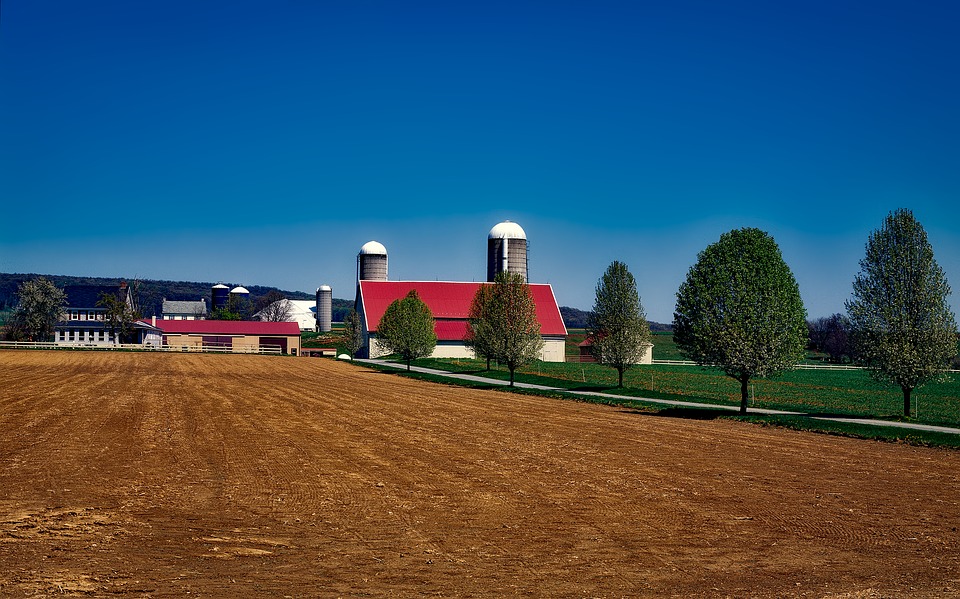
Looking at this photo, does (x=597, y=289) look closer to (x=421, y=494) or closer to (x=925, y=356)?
(x=925, y=356)

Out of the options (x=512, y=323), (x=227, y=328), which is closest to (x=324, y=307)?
(x=227, y=328)

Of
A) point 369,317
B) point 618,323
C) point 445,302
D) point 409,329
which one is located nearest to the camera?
point 618,323

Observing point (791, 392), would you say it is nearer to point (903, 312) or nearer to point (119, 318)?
point (903, 312)

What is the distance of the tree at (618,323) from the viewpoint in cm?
5088

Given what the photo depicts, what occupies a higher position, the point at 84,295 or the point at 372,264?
the point at 372,264

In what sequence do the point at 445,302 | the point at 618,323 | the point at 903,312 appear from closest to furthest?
the point at 903,312 < the point at 618,323 < the point at 445,302

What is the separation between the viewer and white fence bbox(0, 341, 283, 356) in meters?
106

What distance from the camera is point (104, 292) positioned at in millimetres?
123812

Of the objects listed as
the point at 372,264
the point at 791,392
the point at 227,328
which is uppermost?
the point at 372,264

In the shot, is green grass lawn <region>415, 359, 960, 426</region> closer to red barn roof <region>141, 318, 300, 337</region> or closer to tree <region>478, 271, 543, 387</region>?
tree <region>478, 271, 543, 387</region>

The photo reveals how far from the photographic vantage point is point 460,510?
15688 millimetres

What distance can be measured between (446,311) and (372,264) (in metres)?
19.0

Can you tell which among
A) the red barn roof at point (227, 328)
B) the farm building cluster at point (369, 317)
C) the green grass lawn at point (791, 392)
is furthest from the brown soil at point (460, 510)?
the red barn roof at point (227, 328)

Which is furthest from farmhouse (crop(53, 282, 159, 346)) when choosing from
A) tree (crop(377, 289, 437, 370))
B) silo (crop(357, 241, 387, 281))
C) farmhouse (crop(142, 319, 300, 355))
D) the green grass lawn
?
the green grass lawn
